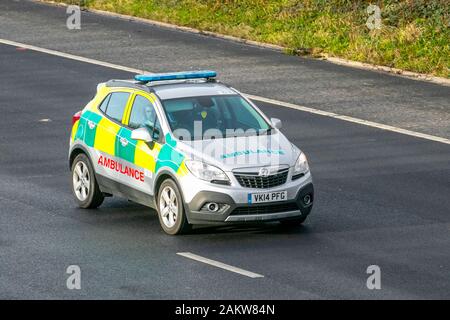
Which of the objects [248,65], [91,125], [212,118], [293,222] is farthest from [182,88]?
[248,65]

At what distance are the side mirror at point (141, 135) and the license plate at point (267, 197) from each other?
167 cm

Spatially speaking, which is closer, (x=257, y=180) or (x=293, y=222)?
(x=257, y=180)

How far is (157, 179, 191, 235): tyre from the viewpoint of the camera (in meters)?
18.3

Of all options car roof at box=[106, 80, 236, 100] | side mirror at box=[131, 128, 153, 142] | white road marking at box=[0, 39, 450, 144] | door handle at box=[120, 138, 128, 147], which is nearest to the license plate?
side mirror at box=[131, 128, 153, 142]

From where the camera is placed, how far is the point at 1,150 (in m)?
24.2

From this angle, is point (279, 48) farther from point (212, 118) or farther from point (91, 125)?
point (212, 118)

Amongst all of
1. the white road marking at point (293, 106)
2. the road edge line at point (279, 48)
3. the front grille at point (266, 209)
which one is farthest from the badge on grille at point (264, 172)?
the road edge line at point (279, 48)

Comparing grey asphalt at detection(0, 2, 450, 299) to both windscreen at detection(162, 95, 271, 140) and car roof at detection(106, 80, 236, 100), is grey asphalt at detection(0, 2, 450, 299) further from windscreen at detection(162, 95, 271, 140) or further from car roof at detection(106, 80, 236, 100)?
car roof at detection(106, 80, 236, 100)

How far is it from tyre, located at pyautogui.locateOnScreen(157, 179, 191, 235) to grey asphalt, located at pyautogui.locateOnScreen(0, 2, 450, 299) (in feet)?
0.51

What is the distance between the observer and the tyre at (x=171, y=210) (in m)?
18.3

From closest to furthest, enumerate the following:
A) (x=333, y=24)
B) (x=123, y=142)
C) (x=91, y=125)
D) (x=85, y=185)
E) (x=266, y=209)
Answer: (x=266, y=209), (x=123, y=142), (x=91, y=125), (x=85, y=185), (x=333, y=24)

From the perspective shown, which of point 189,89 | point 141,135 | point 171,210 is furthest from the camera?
point 189,89

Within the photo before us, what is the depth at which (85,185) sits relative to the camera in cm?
2034

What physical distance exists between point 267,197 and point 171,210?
128 cm
